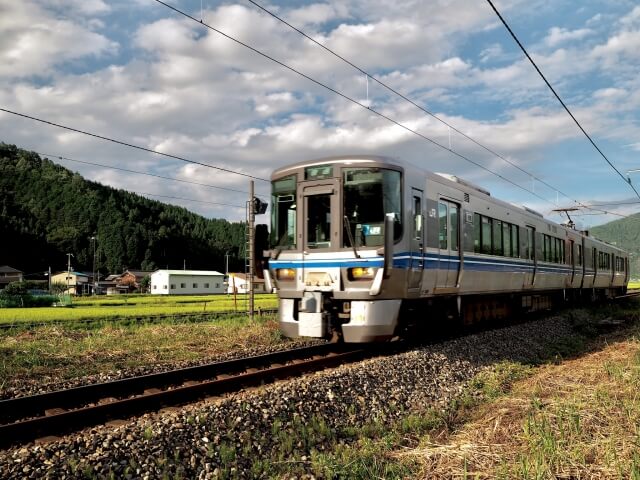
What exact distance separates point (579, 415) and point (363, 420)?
2.42m

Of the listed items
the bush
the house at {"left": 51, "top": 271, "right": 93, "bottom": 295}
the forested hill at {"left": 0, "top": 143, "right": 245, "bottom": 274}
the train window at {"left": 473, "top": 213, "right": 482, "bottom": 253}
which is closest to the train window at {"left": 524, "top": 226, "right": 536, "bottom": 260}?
the train window at {"left": 473, "top": 213, "right": 482, "bottom": 253}

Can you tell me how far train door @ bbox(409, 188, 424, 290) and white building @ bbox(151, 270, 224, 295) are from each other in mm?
86335

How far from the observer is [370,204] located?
9523 millimetres

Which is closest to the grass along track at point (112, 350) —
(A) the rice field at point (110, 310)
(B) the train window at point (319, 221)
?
(B) the train window at point (319, 221)

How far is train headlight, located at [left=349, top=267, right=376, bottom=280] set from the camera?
364 inches

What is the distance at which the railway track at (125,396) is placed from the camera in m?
5.86

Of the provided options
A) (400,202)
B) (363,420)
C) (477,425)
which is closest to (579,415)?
(477,425)

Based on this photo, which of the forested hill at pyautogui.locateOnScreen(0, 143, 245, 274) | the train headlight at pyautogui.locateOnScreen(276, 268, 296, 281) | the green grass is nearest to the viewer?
the green grass

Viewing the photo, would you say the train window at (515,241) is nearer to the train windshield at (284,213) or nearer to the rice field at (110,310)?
the train windshield at (284,213)

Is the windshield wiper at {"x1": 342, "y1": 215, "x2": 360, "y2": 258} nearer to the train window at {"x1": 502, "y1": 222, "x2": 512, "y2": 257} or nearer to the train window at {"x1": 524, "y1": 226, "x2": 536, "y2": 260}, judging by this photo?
the train window at {"x1": 502, "y1": 222, "x2": 512, "y2": 257}

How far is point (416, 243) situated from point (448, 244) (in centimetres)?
168

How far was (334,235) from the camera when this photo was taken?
9.66 m

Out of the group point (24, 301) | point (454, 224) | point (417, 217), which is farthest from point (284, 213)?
point (24, 301)

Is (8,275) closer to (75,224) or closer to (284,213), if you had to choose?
(75,224)
